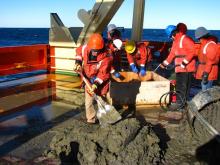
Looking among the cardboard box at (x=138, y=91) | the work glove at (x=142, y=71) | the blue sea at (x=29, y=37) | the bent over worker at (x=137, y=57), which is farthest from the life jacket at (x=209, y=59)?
the blue sea at (x=29, y=37)

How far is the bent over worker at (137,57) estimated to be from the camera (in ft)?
25.9

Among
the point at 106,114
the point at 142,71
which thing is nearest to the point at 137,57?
the point at 142,71

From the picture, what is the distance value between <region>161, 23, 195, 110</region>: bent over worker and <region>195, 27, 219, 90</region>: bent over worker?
0.20 metres

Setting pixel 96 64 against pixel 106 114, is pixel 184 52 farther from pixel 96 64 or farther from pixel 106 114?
pixel 106 114

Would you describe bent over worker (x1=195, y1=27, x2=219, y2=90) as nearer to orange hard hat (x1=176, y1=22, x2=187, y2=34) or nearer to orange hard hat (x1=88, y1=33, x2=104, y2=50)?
orange hard hat (x1=176, y1=22, x2=187, y2=34)

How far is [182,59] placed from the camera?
6.94m

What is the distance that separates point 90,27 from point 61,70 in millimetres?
1739

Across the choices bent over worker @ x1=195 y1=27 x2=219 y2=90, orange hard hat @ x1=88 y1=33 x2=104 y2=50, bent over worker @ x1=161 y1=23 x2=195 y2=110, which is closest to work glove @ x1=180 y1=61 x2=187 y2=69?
bent over worker @ x1=161 y1=23 x2=195 y2=110

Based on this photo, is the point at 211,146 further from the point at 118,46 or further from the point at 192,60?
the point at 118,46

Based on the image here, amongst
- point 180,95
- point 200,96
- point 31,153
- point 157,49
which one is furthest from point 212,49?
point 157,49

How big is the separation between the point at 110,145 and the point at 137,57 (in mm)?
3877

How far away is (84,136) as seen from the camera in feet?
16.1

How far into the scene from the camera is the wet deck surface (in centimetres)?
528

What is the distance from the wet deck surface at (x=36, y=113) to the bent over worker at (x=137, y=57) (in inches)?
42.3
